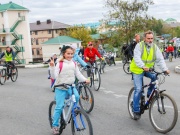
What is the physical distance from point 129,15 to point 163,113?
4140 cm

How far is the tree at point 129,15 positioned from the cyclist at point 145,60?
131ft

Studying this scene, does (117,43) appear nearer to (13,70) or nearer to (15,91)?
(13,70)

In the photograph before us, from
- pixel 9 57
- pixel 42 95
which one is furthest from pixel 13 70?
pixel 42 95

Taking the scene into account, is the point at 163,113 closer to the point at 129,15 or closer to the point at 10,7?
the point at 129,15

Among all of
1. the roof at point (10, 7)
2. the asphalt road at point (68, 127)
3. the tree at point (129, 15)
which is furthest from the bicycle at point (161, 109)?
the roof at point (10, 7)

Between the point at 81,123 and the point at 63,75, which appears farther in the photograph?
the point at 63,75

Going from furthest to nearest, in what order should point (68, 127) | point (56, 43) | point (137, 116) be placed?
point (56, 43) → point (137, 116) → point (68, 127)

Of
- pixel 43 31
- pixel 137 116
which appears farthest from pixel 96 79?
pixel 43 31

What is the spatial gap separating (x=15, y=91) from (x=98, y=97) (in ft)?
13.2

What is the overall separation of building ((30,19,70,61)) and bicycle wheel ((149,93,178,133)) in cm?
9169

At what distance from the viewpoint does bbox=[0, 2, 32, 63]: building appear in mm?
65750

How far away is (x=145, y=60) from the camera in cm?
646

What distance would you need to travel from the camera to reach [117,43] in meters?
48.7

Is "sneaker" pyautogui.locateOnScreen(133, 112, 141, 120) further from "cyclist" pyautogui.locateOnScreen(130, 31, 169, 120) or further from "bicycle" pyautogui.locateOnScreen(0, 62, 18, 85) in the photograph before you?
"bicycle" pyautogui.locateOnScreen(0, 62, 18, 85)
